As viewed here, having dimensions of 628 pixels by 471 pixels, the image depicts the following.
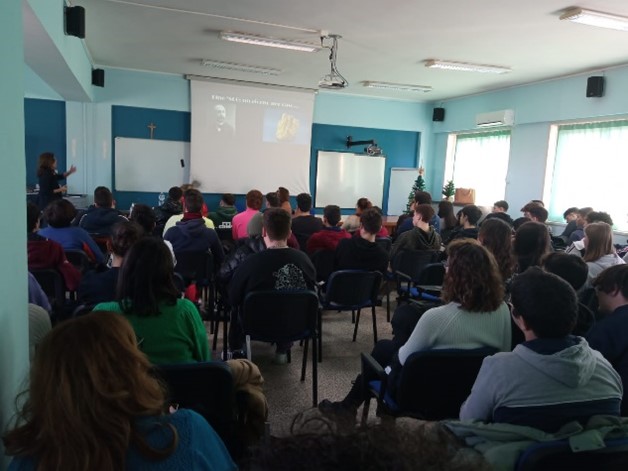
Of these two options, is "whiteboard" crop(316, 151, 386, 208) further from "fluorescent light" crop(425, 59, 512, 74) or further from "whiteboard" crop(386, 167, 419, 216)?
"fluorescent light" crop(425, 59, 512, 74)

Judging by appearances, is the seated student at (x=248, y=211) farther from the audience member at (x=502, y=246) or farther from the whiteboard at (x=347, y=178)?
the whiteboard at (x=347, y=178)

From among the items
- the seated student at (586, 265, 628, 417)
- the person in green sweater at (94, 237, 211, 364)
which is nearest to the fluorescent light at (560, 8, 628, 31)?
the seated student at (586, 265, 628, 417)

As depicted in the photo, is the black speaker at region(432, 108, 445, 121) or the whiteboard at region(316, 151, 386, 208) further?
the black speaker at region(432, 108, 445, 121)

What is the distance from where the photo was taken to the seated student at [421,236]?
4.74m

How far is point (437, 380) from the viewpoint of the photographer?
1.90 m

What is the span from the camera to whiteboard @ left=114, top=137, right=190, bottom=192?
323 inches

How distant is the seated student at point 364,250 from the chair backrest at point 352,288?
0.35 metres

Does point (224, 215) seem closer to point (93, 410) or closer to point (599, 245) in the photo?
point (599, 245)

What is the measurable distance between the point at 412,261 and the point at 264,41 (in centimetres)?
324

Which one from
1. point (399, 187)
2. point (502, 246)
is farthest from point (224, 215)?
point (399, 187)

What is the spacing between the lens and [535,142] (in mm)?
7711

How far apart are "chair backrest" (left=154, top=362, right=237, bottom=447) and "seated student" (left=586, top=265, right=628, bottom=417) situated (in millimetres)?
1462

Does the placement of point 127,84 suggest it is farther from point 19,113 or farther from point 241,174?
point 19,113

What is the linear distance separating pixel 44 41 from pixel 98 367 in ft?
13.6
